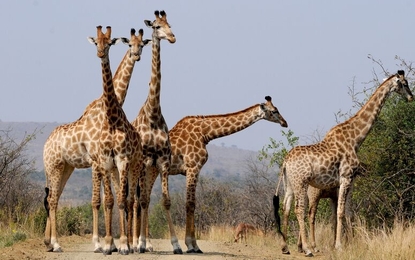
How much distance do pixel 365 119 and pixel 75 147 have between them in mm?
5700

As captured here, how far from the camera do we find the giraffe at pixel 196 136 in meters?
14.6

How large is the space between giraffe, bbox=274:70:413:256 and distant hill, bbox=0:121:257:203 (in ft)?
195

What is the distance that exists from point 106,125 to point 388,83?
6.06 m

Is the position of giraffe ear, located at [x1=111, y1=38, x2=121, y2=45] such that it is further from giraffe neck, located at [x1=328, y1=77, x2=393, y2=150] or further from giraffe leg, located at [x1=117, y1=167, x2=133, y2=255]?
giraffe neck, located at [x1=328, y1=77, x2=393, y2=150]

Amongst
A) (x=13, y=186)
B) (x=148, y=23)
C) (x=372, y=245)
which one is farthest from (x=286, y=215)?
(x=13, y=186)

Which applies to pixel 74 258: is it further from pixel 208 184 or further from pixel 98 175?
pixel 208 184

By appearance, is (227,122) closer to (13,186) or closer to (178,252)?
(178,252)

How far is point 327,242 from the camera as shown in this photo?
17438mm

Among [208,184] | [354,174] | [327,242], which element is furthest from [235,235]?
[208,184]

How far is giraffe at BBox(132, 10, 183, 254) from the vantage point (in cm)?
1414

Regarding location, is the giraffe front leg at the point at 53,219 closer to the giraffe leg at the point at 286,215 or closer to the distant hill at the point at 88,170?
the giraffe leg at the point at 286,215

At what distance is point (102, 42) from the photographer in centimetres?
1346

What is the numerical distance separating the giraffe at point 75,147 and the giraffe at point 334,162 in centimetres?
351

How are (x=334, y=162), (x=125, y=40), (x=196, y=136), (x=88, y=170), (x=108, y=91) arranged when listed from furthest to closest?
(x=88, y=170), (x=334, y=162), (x=196, y=136), (x=125, y=40), (x=108, y=91)
